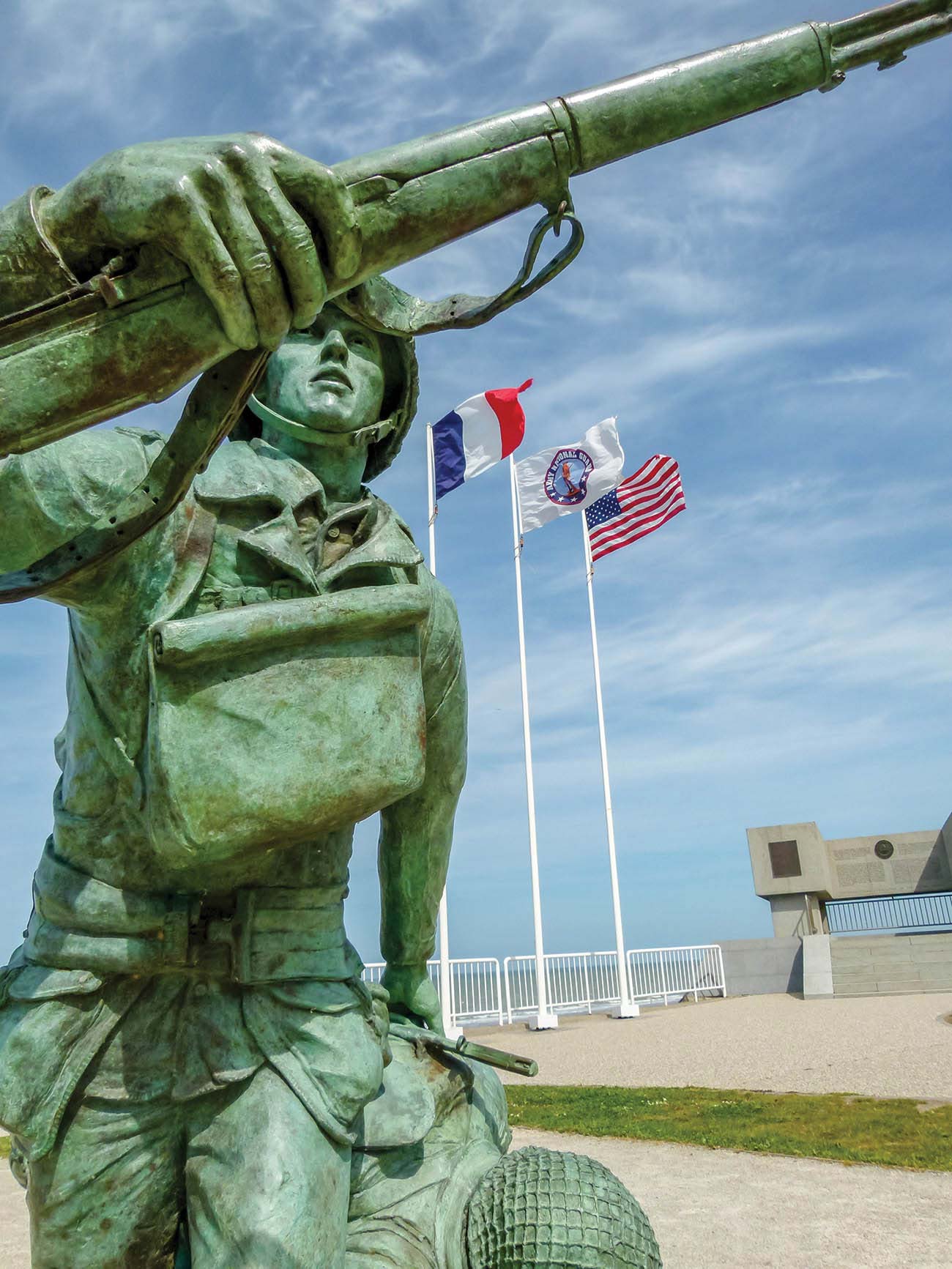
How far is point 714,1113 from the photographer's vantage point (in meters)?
8.02

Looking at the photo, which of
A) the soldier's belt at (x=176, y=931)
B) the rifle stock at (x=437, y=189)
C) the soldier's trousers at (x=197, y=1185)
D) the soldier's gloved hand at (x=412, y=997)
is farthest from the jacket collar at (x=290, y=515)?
the soldier's gloved hand at (x=412, y=997)

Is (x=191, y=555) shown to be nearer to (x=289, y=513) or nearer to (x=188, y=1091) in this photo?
(x=289, y=513)

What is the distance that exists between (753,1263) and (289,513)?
416 cm

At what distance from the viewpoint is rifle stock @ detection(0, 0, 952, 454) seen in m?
1.51

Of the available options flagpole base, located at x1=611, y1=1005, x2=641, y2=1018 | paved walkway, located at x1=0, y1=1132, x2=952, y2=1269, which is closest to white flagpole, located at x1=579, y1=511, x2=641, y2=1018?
flagpole base, located at x1=611, y1=1005, x2=641, y2=1018

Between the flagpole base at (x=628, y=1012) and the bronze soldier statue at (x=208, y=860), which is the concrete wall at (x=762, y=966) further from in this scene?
the bronze soldier statue at (x=208, y=860)

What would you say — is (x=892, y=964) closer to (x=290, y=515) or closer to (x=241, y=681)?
(x=290, y=515)

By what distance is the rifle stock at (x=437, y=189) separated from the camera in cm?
151

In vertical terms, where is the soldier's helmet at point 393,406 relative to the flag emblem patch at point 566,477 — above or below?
below

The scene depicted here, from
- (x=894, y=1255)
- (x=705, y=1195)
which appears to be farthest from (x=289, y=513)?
(x=705, y=1195)

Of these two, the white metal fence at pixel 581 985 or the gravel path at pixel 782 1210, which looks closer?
the gravel path at pixel 782 1210

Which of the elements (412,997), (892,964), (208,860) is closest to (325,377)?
(208,860)

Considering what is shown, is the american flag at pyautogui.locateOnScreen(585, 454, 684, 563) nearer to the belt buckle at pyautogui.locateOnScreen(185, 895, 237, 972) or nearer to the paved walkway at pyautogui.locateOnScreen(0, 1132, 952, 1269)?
the paved walkway at pyautogui.locateOnScreen(0, 1132, 952, 1269)

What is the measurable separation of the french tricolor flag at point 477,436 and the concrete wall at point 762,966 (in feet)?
36.3
